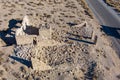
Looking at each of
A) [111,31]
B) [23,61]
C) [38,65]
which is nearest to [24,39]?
[23,61]

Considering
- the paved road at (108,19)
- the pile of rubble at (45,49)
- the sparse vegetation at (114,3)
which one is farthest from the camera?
the sparse vegetation at (114,3)

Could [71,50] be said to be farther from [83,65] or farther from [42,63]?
[42,63]

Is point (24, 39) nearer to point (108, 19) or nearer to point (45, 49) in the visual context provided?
point (45, 49)

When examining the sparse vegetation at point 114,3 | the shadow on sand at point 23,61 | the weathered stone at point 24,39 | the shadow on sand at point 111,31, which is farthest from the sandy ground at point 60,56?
the sparse vegetation at point 114,3

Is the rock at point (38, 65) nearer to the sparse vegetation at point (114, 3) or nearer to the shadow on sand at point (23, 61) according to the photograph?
the shadow on sand at point (23, 61)

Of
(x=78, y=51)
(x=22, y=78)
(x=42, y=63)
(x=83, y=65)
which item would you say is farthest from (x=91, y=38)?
(x=22, y=78)

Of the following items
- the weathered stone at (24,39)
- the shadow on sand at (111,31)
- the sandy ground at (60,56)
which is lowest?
the shadow on sand at (111,31)

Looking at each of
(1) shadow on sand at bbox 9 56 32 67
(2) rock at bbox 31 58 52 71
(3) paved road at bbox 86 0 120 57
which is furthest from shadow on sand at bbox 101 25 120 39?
(1) shadow on sand at bbox 9 56 32 67
